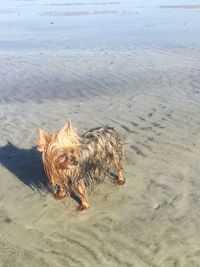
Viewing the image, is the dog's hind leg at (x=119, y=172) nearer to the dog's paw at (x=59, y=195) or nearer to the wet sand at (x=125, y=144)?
the wet sand at (x=125, y=144)

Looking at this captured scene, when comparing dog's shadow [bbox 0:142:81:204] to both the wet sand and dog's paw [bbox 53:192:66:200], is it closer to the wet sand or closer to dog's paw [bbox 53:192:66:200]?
the wet sand

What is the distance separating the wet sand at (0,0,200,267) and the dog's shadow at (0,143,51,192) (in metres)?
0.02

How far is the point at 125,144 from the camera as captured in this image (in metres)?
8.68

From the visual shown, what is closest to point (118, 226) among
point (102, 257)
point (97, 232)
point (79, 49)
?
point (97, 232)

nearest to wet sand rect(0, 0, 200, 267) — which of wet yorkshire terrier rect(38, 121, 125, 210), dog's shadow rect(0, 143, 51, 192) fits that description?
dog's shadow rect(0, 143, 51, 192)

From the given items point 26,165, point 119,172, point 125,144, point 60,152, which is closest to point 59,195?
point 119,172

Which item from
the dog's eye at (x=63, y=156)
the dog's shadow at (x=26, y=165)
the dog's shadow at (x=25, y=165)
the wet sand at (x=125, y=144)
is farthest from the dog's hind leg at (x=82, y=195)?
the dog's shadow at (x=25, y=165)

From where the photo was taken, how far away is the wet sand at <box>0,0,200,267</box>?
5.76m

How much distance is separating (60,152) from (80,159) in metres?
0.50

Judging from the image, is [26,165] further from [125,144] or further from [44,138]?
[44,138]

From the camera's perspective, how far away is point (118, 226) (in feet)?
20.2

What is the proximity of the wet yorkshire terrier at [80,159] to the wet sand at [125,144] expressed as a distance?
228 mm

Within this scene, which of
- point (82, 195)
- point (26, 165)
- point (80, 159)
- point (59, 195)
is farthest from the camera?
point (26, 165)

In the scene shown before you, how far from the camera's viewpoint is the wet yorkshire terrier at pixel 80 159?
566 centimetres
